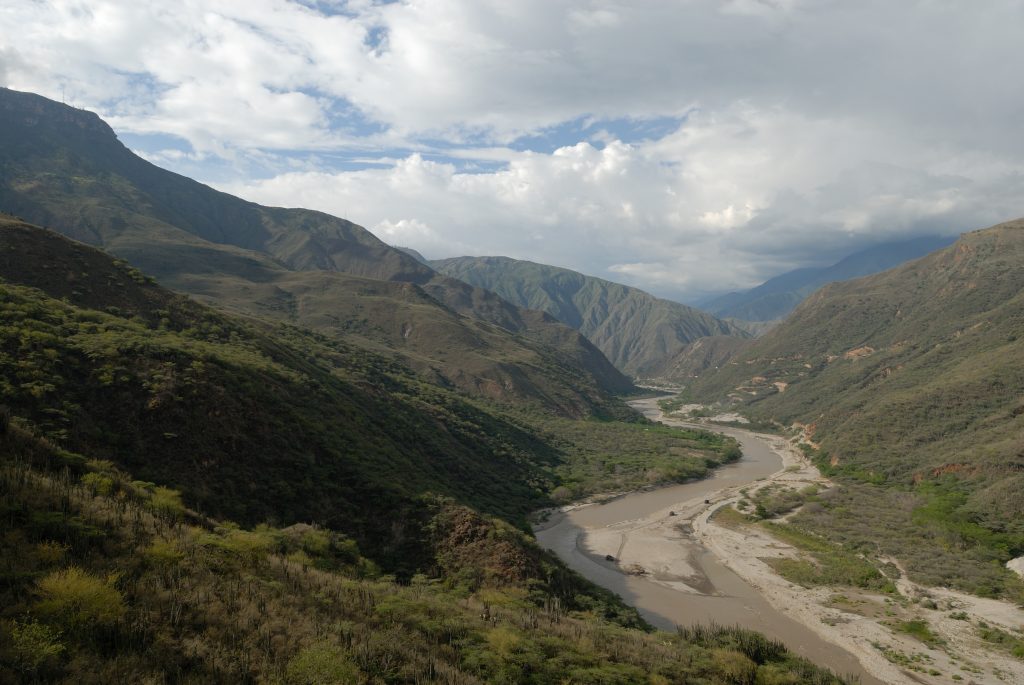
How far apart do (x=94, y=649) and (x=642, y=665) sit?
747 inches

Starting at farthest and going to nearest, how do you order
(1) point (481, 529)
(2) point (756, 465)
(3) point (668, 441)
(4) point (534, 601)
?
1. (3) point (668, 441)
2. (2) point (756, 465)
3. (1) point (481, 529)
4. (4) point (534, 601)

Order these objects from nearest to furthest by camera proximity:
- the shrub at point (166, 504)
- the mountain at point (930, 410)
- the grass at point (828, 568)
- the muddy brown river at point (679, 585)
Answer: the shrub at point (166, 504) < the muddy brown river at point (679, 585) < the grass at point (828, 568) < the mountain at point (930, 410)

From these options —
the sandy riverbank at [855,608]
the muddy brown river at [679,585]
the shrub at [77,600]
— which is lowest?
the muddy brown river at [679,585]

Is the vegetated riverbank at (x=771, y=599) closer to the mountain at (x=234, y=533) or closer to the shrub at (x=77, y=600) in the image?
the mountain at (x=234, y=533)

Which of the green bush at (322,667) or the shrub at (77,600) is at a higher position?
the shrub at (77,600)

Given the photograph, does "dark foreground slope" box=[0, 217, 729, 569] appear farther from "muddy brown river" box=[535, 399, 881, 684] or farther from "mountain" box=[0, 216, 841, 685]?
"muddy brown river" box=[535, 399, 881, 684]

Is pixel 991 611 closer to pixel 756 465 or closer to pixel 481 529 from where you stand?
pixel 481 529

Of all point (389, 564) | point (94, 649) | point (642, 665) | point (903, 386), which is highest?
point (903, 386)

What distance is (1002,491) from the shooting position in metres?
63.9

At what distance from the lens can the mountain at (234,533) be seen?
14.6 meters

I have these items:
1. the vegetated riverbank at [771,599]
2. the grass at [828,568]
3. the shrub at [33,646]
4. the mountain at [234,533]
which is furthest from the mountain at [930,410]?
the shrub at [33,646]

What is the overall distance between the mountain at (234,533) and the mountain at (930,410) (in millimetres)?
42004

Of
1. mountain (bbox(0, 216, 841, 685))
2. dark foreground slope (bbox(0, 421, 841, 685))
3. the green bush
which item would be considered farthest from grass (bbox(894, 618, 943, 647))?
the green bush

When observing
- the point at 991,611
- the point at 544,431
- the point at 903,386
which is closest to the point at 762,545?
the point at 991,611
